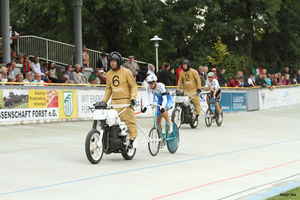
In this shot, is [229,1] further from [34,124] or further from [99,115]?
[99,115]

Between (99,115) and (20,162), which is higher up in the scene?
(99,115)

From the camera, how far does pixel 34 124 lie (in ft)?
64.2

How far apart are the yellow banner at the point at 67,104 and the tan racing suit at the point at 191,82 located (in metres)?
3.81

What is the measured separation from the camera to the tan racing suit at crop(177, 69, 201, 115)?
768 inches

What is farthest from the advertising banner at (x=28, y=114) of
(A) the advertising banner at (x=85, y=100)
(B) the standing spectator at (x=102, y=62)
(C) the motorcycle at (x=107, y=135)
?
(C) the motorcycle at (x=107, y=135)

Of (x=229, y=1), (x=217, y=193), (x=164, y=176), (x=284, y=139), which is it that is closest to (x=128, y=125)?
(x=164, y=176)

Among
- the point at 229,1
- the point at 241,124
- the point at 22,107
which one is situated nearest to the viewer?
the point at 22,107

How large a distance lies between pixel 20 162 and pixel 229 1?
31186mm

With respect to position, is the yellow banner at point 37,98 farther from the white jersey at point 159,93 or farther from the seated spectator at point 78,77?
the white jersey at point 159,93

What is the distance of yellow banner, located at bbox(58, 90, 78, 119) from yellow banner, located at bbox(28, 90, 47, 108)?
0.72m

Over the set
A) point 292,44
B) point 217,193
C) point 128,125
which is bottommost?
point 217,193

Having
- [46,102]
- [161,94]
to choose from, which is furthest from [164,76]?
[161,94]

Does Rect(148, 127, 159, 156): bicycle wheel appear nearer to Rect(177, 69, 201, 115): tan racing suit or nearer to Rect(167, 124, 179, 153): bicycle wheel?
Rect(167, 124, 179, 153): bicycle wheel

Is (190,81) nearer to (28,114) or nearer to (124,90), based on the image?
(28,114)
